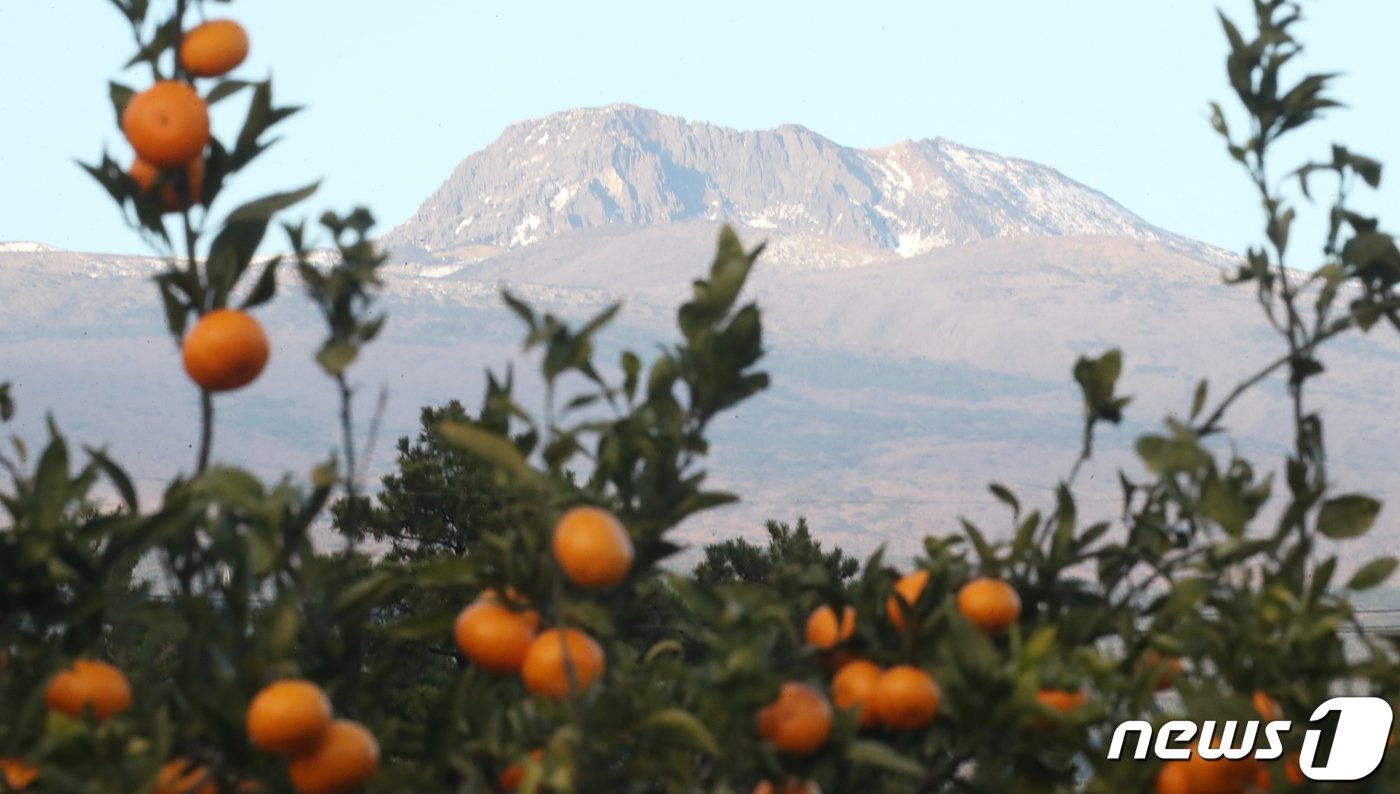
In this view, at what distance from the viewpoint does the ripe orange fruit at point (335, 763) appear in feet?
7.39

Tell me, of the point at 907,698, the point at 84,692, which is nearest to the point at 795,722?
the point at 907,698

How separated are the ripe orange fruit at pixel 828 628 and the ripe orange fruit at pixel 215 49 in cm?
124

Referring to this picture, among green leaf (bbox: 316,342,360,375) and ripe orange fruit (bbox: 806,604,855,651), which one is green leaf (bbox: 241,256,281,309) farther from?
ripe orange fruit (bbox: 806,604,855,651)

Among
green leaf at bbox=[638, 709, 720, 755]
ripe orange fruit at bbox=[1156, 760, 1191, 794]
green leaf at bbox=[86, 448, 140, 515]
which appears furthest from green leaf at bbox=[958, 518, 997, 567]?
green leaf at bbox=[86, 448, 140, 515]

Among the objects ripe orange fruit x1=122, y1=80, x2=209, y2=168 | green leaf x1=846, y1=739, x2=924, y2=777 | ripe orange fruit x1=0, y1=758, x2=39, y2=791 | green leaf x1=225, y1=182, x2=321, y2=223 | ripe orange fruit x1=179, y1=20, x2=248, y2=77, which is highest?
ripe orange fruit x1=179, y1=20, x2=248, y2=77

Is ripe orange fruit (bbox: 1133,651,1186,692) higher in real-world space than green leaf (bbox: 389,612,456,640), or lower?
lower

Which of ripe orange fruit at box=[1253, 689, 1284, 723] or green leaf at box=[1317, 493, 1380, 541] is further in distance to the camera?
green leaf at box=[1317, 493, 1380, 541]

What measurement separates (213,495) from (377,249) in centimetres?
69

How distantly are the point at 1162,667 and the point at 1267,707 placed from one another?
162 mm

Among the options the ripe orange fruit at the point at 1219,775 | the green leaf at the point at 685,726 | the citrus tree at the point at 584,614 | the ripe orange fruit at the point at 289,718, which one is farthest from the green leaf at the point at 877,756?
the ripe orange fruit at the point at 289,718

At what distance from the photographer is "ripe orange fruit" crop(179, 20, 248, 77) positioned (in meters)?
2.71

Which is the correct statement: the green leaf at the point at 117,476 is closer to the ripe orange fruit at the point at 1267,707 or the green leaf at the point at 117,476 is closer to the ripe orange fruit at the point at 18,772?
the ripe orange fruit at the point at 18,772

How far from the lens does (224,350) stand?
2.49 m

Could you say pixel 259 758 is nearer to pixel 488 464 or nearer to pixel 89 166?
pixel 488 464
